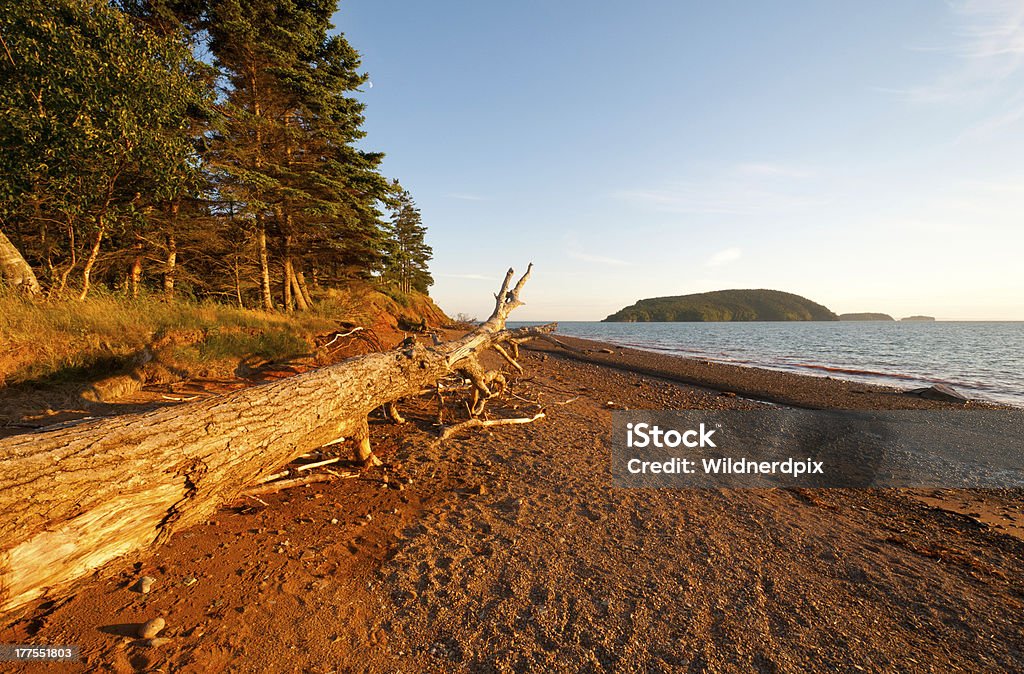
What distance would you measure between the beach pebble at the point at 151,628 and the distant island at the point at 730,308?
570ft

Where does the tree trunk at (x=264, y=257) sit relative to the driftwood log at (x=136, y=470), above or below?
above

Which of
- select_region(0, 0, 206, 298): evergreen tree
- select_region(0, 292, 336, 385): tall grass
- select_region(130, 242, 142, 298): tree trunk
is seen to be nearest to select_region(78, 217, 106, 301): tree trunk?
select_region(0, 0, 206, 298): evergreen tree

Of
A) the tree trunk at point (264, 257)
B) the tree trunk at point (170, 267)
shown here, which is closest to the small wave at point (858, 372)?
the tree trunk at point (264, 257)

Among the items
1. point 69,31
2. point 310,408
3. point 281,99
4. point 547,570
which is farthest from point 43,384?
point 281,99

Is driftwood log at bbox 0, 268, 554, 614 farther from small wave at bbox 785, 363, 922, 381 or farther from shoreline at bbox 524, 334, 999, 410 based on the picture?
small wave at bbox 785, 363, 922, 381

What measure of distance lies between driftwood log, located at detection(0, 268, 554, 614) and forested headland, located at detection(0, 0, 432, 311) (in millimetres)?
7209

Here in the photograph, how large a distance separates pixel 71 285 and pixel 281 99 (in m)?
9.25

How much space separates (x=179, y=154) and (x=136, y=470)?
28.5ft

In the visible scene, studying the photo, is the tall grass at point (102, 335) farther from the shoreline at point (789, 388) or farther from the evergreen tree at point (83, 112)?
the shoreline at point (789, 388)

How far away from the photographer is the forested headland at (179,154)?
21.9ft

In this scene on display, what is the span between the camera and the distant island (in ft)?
525

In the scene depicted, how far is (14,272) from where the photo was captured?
7.01 meters

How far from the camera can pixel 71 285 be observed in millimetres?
8773

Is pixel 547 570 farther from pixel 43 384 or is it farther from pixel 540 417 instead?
pixel 43 384
